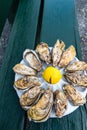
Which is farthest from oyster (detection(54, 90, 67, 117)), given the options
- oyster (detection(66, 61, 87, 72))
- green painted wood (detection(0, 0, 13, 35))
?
green painted wood (detection(0, 0, 13, 35))

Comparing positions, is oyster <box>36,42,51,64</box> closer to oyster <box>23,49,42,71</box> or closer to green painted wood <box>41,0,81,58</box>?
oyster <box>23,49,42,71</box>

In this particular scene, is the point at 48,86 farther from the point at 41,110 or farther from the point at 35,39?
the point at 35,39

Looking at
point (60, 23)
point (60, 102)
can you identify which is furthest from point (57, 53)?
point (60, 23)

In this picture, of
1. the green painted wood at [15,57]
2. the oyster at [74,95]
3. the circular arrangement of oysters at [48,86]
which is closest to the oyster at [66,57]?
the circular arrangement of oysters at [48,86]

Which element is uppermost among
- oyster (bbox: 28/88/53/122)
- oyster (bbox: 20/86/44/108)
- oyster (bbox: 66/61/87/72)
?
oyster (bbox: 66/61/87/72)

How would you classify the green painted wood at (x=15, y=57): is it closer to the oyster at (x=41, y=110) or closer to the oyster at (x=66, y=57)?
the oyster at (x=41, y=110)

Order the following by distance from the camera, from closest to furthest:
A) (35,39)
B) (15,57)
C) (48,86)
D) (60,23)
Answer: (48,86)
(15,57)
(35,39)
(60,23)
